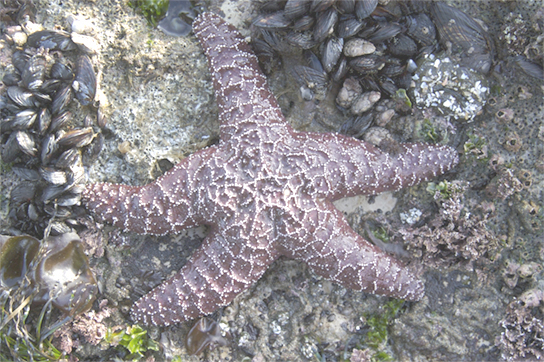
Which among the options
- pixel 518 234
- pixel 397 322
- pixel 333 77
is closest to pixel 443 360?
pixel 397 322

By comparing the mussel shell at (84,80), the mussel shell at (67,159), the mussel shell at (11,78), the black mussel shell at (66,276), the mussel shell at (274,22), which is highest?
the mussel shell at (274,22)

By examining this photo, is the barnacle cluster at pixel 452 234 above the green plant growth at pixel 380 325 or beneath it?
above

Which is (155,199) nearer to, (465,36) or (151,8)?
(151,8)

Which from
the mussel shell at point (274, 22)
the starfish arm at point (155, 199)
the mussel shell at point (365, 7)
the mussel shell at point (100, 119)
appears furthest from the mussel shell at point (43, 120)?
the mussel shell at point (365, 7)

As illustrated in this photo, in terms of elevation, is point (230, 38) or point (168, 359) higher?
point (230, 38)

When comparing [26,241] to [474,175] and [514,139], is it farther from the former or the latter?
[514,139]

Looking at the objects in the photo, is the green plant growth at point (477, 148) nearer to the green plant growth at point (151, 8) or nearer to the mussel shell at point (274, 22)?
the mussel shell at point (274, 22)

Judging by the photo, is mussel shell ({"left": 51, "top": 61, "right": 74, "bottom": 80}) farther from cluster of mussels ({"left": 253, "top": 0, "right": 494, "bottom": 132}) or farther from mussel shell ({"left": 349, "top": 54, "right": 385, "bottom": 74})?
mussel shell ({"left": 349, "top": 54, "right": 385, "bottom": 74})

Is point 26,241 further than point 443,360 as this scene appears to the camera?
No
